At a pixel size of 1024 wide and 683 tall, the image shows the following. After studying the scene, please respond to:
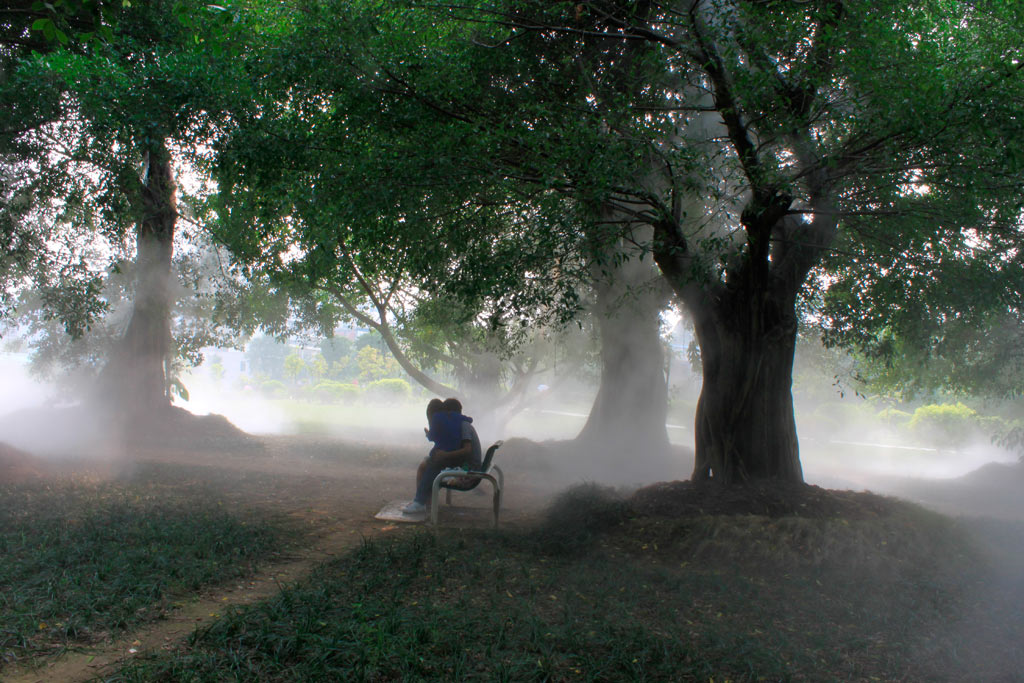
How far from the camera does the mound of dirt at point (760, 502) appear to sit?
7074 millimetres

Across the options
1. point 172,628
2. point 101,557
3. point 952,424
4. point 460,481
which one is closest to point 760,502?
point 460,481

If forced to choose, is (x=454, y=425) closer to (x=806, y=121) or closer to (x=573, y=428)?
(x=806, y=121)

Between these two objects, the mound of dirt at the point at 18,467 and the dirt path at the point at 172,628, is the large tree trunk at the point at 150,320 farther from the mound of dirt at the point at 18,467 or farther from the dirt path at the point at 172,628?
the dirt path at the point at 172,628

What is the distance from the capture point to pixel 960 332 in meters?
13.8

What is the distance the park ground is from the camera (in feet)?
11.7

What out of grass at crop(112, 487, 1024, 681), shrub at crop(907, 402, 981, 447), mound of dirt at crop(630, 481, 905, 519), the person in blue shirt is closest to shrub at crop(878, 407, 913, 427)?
shrub at crop(907, 402, 981, 447)

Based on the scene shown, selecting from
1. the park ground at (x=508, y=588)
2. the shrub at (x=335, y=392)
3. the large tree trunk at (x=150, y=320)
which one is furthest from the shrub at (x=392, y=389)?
the park ground at (x=508, y=588)

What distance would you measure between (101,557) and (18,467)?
18.6ft

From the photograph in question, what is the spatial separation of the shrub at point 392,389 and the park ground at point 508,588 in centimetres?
4021

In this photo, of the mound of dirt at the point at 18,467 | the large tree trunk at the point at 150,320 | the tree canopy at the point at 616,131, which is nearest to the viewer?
the tree canopy at the point at 616,131

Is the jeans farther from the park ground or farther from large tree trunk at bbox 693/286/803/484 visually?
large tree trunk at bbox 693/286/803/484

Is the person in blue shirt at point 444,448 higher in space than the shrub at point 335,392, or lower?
lower

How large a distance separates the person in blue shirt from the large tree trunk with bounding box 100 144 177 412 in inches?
400

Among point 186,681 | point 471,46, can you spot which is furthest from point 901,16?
point 186,681
